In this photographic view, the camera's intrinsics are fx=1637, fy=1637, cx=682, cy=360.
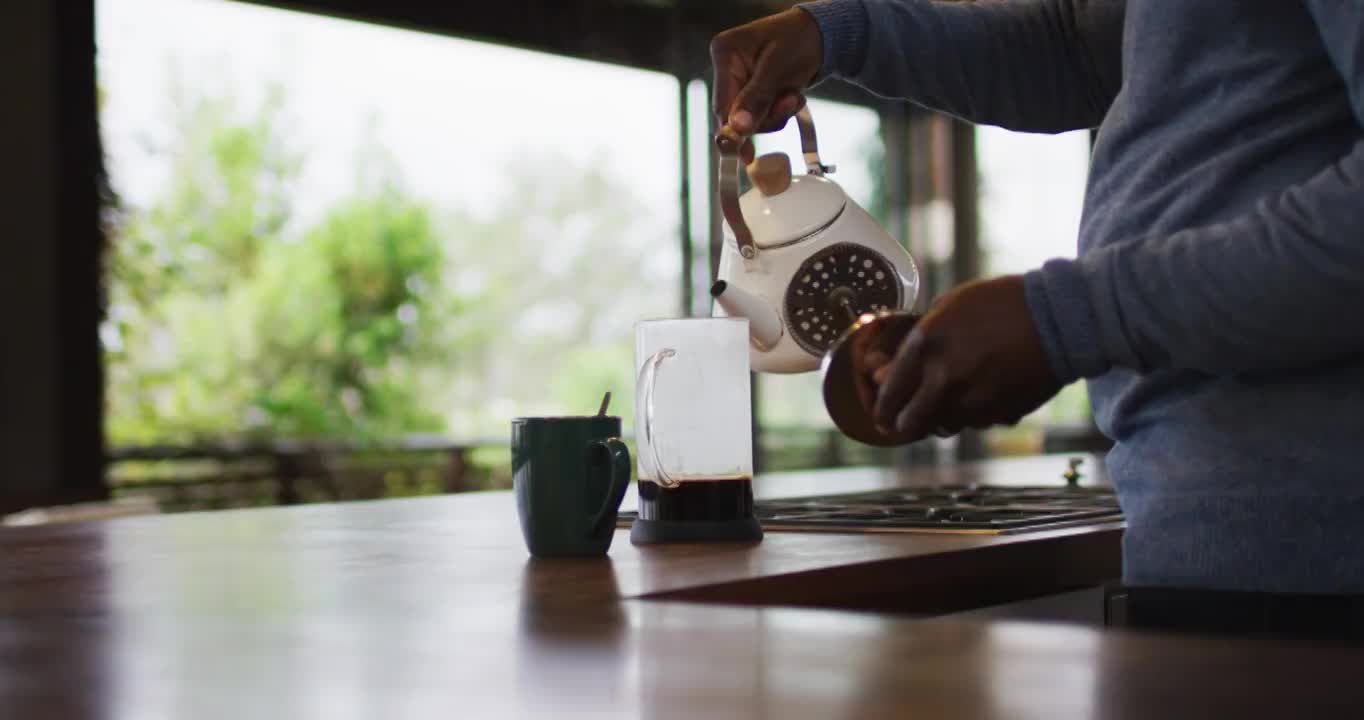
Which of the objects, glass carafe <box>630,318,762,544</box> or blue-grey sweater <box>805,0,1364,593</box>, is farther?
glass carafe <box>630,318,762,544</box>

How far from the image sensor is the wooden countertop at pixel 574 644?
22.3 inches

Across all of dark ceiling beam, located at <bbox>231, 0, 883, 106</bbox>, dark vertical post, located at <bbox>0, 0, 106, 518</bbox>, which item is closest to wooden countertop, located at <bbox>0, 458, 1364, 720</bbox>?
dark vertical post, located at <bbox>0, 0, 106, 518</bbox>

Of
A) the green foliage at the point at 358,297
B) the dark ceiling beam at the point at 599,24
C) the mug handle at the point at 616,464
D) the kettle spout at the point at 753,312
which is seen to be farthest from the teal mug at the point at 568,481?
the green foliage at the point at 358,297

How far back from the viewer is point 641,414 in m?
1.27

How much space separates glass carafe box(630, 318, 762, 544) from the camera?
4.16 feet

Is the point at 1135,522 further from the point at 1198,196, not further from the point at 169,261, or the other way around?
the point at 169,261

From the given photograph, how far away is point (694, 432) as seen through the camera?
129 cm

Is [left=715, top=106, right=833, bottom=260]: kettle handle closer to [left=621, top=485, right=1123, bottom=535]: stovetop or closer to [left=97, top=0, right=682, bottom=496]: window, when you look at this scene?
[left=621, top=485, right=1123, bottom=535]: stovetop

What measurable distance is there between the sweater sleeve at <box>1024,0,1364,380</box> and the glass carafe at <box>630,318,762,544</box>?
474mm

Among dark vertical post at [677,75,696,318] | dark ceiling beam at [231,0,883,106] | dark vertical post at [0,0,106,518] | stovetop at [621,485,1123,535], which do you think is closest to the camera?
stovetop at [621,485,1123,535]

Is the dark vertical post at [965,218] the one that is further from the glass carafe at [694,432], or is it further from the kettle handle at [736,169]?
the glass carafe at [694,432]

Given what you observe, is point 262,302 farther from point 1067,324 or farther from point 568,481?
point 1067,324

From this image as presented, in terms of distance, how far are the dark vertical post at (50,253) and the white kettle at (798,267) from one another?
307cm

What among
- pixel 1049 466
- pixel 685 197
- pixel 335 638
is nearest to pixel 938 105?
pixel 335 638
